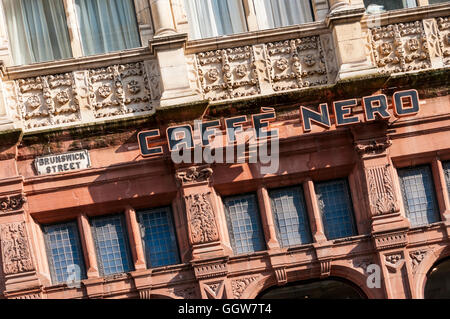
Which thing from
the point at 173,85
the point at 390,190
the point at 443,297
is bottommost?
the point at 443,297

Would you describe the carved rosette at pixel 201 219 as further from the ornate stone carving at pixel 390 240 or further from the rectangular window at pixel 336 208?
the ornate stone carving at pixel 390 240

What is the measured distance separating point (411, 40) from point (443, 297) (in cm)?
516

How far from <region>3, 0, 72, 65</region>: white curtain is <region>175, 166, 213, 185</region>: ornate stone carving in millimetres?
3628

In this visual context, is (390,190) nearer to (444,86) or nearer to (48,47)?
(444,86)

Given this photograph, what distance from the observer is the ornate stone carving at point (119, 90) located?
3027 centimetres

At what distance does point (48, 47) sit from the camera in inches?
1228

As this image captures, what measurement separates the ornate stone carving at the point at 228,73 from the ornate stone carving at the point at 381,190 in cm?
283

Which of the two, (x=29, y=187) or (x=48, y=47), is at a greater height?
(x=48, y=47)

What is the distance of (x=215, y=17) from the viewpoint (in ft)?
103

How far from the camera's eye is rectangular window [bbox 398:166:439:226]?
30.4m

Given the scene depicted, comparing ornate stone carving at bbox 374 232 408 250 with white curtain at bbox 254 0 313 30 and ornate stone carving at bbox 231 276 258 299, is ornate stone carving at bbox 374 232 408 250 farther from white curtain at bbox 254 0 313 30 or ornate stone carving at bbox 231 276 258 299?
white curtain at bbox 254 0 313 30

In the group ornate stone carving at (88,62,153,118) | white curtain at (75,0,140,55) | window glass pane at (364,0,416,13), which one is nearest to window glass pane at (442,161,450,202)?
window glass pane at (364,0,416,13)

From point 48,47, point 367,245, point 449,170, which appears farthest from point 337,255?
point 48,47

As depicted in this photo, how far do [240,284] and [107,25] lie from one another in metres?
6.06
